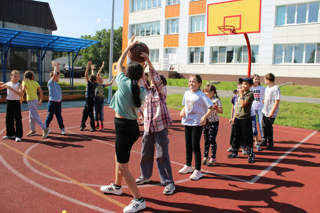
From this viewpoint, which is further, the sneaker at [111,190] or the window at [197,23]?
the window at [197,23]

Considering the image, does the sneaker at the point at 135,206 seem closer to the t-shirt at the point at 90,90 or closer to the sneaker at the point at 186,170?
the sneaker at the point at 186,170

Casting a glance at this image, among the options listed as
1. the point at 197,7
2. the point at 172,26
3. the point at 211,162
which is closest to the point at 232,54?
the point at 197,7

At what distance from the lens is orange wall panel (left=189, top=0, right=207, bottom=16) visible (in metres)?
30.3

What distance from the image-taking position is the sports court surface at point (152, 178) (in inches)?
163

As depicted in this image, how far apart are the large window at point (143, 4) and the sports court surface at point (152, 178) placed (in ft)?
103

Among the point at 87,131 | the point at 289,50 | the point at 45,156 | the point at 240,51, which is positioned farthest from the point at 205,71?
the point at 45,156

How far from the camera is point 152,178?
5273 mm

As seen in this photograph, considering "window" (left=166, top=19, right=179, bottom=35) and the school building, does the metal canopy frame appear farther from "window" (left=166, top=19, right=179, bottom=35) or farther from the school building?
"window" (left=166, top=19, right=179, bottom=35)

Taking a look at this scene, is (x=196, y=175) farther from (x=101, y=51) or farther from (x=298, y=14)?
(x=101, y=51)

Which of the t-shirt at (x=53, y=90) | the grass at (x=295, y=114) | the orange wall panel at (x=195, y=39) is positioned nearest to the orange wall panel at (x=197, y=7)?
the orange wall panel at (x=195, y=39)

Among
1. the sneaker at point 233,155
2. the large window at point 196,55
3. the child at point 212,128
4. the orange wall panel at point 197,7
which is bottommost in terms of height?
the sneaker at point 233,155

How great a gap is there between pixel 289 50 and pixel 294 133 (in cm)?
1714

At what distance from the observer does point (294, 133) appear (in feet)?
34.7

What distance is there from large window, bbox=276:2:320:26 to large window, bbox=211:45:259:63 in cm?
347
